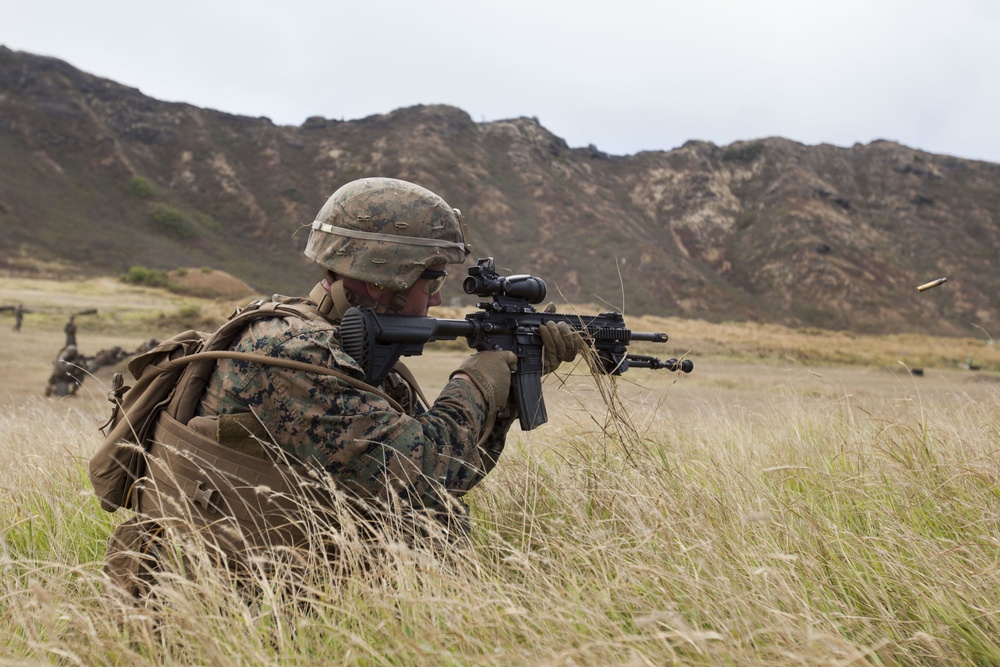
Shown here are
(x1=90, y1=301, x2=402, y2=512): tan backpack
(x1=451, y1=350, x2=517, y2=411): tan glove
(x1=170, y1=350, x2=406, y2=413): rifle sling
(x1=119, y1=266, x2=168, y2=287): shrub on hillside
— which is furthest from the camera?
(x1=119, y1=266, x2=168, y2=287): shrub on hillside

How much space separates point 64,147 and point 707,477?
6999cm

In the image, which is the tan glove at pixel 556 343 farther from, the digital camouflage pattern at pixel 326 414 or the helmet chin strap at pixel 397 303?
the digital camouflage pattern at pixel 326 414

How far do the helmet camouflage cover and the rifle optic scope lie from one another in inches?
16.5

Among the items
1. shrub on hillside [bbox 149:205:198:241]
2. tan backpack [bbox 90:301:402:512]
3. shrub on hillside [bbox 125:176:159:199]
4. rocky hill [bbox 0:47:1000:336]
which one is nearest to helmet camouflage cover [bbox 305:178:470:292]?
tan backpack [bbox 90:301:402:512]

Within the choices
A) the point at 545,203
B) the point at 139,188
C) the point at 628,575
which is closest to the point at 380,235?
the point at 628,575


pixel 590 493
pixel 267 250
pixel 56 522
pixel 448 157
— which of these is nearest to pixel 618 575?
pixel 590 493

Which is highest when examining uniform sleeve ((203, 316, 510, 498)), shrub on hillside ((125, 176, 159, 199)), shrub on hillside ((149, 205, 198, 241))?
shrub on hillside ((125, 176, 159, 199))

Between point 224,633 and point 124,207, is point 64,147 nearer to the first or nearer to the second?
point 124,207

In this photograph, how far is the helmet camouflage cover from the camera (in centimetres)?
277

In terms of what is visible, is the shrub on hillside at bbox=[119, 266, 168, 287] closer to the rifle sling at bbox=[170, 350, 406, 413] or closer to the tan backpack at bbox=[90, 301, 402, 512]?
the tan backpack at bbox=[90, 301, 402, 512]

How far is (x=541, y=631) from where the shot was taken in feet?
6.53

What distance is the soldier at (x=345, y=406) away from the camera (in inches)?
92.8

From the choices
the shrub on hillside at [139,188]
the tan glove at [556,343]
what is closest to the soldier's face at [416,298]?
the tan glove at [556,343]

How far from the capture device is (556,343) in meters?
3.39
